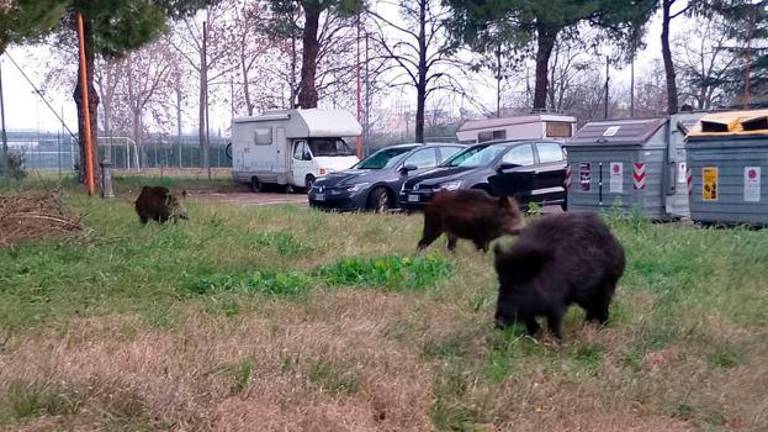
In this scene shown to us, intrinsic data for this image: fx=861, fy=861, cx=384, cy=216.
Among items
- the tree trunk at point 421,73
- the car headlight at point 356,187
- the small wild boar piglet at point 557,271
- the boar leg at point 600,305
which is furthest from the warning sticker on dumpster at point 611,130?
the tree trunk at point 421,73

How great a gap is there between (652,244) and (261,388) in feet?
24.1

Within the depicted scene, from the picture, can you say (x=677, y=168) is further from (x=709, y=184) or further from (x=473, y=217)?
(x=473, y=217)

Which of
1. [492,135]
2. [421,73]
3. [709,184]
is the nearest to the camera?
[709,184]

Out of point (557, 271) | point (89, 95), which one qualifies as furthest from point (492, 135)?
point (557, 271)

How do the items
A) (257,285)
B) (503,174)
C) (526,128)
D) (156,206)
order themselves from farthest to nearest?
(526,128)
(503,174)
(156,206)
(257,285)

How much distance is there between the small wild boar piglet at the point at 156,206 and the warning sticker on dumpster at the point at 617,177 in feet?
26.5

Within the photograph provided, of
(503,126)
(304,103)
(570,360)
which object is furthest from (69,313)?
(304,103)

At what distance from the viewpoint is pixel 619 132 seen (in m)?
16.2

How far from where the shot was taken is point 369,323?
21.7 feet

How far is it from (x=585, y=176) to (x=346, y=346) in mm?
11491

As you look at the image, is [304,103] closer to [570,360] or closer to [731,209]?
[731,209]

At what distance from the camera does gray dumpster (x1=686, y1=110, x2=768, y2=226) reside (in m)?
13.9

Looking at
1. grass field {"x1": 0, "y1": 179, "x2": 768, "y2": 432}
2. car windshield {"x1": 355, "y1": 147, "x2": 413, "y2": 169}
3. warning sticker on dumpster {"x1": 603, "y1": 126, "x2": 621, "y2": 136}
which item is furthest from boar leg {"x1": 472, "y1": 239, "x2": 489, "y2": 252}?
car windshield {"x1": 355, "y1": 147, "x2": 413, "y2": 169}

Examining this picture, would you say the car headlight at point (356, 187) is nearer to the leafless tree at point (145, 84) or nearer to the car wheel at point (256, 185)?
the car wheel at point (256, 185)
